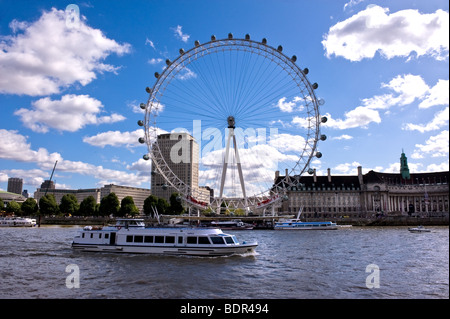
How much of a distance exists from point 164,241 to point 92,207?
10555cm

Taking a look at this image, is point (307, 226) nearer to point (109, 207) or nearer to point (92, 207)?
point (109, 207)

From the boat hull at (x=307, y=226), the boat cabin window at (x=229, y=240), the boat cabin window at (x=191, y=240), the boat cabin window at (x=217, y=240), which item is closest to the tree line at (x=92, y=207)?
the boat hull at (x=307, y=226)

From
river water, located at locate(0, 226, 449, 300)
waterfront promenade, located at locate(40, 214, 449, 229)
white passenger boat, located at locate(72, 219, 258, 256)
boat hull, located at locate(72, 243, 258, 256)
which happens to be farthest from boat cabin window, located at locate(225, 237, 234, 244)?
waterfront promenade, located at locate(40, 214, 449, 229)

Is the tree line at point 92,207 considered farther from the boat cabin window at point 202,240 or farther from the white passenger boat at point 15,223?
the boat cabin window at point 202,240

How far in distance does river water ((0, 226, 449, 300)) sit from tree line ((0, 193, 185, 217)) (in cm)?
9369

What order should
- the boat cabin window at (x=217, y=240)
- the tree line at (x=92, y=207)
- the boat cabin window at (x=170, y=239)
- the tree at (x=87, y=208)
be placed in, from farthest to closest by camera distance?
the tree at (x=87, y=208), the tree line at (x=92, y=207), the boat cabin window at (x=170, y=239), the boat cabin window at (x=217, y=240)

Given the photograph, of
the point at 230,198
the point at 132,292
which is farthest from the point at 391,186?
the point at 132,292

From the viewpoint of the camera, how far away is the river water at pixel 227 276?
19.0m

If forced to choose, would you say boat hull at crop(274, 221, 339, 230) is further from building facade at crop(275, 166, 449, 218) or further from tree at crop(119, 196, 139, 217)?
tree at crop(119, 196, 139, 217)

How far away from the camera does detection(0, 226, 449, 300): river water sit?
1898cm

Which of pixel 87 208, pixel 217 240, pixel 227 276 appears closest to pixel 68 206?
pixel 87 208

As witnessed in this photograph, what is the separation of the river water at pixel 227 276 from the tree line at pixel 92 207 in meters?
93.7
